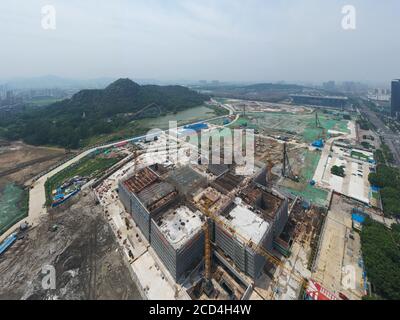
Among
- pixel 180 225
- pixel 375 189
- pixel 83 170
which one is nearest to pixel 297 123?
pixel 375 189

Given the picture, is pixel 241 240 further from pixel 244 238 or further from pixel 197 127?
pixel 197 127

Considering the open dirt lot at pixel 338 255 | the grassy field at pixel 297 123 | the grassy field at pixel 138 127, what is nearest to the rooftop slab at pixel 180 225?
the open dirt lot at pixel 338 255

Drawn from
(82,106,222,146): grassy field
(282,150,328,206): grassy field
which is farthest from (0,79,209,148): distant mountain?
(282,150,328,206): grassy field

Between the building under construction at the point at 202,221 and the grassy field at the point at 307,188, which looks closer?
the building under construction at the point at 202,221

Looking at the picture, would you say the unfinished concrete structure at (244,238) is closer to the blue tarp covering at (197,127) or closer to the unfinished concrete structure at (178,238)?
the unfinished concrete structure at (178,238)

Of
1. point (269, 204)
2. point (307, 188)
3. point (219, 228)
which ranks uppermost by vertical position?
point (269, 204)

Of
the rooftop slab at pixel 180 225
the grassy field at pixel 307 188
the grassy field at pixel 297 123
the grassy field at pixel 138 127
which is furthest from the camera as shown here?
the grassy field at pixel 297 123

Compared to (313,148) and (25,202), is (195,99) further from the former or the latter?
(25,202)
